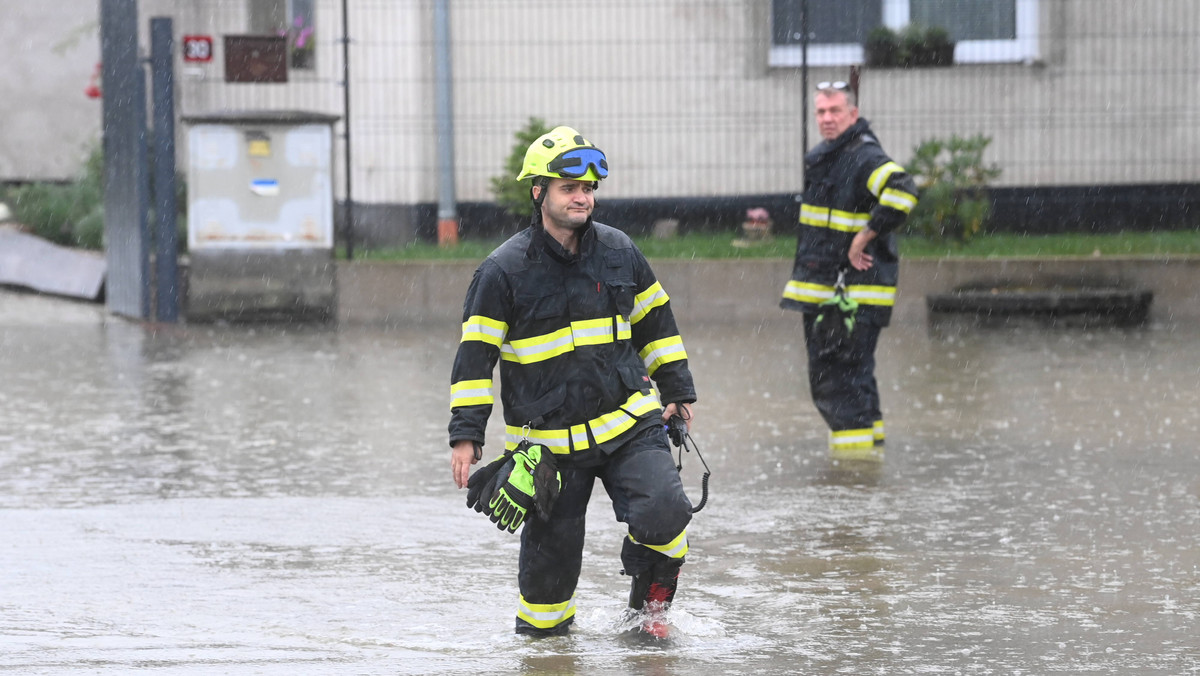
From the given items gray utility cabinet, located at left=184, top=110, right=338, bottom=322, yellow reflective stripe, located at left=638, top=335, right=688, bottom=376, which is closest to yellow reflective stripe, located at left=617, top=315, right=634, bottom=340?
yellow reflective stripe, located at left=638, top=335, right=688, bottom=376

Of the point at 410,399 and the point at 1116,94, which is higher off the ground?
the point at 1116,94

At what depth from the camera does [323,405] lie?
10352 millimetres

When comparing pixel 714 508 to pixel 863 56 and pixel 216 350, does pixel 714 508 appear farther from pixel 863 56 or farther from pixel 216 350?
pixel 863 56

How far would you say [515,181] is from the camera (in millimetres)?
15586

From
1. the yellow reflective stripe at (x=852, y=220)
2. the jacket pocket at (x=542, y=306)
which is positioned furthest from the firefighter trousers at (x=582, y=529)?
the yellow reflective stripe at (x=852, y=220)

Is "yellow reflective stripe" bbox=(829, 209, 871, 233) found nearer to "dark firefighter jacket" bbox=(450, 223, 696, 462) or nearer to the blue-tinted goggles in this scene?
"dark firefighter jacket" bbox=(450, 223, 696, 462)

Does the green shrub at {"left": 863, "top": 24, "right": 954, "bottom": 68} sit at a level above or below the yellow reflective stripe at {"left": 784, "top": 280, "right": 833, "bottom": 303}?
above

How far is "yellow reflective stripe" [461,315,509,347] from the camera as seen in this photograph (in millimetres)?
5387

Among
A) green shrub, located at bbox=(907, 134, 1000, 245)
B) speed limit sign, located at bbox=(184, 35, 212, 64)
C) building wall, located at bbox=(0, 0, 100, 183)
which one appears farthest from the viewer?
building wall, located at bbox=(0, 0, 100, 183)

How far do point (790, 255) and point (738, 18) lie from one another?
2654 millimetres

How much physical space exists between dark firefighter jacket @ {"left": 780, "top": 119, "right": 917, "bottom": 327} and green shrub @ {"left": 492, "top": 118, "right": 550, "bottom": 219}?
6.63 m

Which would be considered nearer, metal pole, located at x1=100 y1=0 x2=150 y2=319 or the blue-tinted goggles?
the blue-tinted goggles

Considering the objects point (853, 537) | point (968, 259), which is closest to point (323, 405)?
point (853, 537)

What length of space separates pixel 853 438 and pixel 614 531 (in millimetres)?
1977
